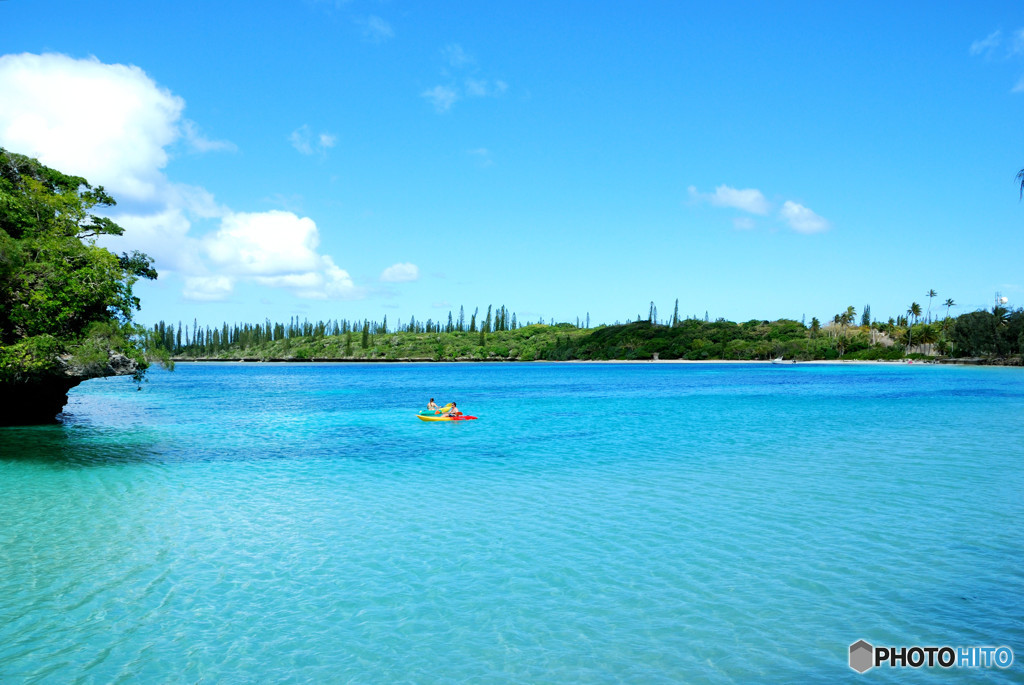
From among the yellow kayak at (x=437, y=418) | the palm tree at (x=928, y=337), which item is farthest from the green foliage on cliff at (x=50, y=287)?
the palm tree at (x=928, y=337)

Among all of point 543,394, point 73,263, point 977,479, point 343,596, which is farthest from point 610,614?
point 543,394

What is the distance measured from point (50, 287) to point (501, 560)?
65.8 feet

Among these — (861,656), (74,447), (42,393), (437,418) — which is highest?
(42,393)

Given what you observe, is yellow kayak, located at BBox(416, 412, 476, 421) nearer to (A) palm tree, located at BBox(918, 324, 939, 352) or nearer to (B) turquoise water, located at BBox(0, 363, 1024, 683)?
(B) turquoise water, located at BBox(0, 363, 1024, 683)

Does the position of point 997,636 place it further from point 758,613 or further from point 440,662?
point 440,662

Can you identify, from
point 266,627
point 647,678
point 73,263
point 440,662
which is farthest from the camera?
point 73,263

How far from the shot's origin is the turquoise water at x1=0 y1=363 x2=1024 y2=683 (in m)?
8.34

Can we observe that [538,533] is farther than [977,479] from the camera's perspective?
No

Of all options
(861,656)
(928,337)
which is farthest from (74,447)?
(928,337)

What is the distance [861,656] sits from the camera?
8.27 m

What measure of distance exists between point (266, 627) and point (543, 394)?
54.4 m

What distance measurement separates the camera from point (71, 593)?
1028 cm

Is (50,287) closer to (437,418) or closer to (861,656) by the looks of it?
(437,418)

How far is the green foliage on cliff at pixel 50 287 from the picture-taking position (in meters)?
22.2
